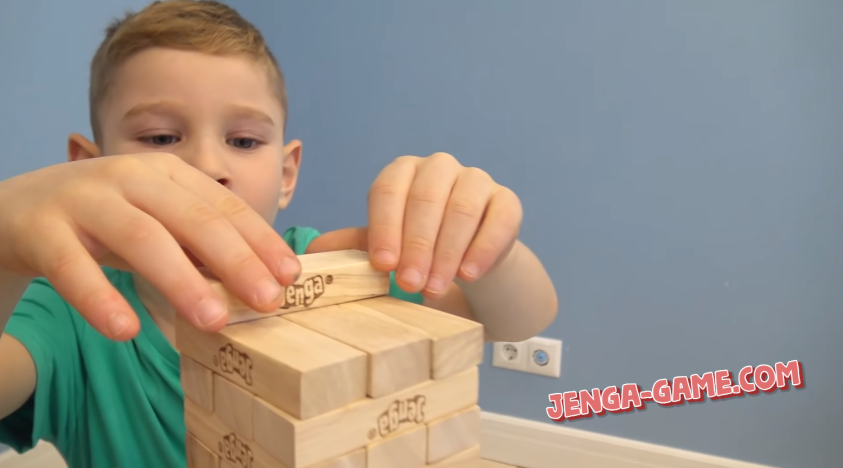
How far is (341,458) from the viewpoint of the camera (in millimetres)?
302

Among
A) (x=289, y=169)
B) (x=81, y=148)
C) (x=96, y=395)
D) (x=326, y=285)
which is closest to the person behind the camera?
(x=326, y=285)

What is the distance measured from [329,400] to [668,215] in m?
1.14

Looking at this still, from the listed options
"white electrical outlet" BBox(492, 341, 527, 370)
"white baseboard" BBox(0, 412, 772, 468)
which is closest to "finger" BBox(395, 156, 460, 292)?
"white electrical outlet" BBox(492, 341, 527, 370)

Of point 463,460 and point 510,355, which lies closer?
point 463,460

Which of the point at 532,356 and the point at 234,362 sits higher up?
the point at 234,362

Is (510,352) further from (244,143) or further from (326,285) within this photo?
(326,285)

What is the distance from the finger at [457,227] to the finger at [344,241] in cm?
8

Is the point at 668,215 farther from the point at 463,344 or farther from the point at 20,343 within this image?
the point at 20,343

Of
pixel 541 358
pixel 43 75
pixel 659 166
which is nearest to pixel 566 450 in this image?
pixel 541 358

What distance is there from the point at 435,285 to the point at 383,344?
0.44ft

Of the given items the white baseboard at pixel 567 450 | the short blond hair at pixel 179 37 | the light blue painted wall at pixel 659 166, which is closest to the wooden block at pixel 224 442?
the short blond hair at pixel 179 37

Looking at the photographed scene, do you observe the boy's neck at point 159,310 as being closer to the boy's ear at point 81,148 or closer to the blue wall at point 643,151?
the boy's ear at point 81,148

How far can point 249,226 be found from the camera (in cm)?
37

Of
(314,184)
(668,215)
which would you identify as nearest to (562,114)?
(668,215)
